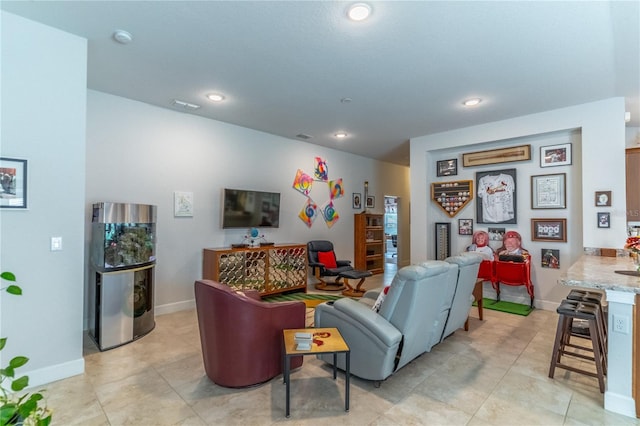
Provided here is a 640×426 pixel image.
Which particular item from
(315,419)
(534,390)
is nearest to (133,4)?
(315,419)

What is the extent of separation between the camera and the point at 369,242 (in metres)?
Answer: 7.51

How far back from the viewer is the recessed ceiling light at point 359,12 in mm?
2322

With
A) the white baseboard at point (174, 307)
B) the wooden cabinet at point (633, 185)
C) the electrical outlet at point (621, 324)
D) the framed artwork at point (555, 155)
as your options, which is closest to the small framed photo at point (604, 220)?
the wooden cabinet at point (633, 185)

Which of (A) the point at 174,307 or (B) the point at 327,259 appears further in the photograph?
(B) the point at 327,259

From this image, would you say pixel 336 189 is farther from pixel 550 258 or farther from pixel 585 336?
pixel 585 336

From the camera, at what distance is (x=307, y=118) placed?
492 cm

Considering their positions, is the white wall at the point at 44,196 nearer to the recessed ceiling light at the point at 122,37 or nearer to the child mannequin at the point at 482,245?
the recessed ceiling light at the point at 122,37

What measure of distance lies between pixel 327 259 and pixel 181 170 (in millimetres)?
3062

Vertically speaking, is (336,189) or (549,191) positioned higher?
(336,189)

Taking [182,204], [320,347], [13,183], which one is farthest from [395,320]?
[182,204]

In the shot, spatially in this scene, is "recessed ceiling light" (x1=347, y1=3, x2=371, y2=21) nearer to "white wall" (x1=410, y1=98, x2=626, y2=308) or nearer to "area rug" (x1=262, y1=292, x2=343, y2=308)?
"white wall" (x1=410, y1=98, x2=626, y2=308)

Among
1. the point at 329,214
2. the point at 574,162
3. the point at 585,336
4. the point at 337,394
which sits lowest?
the point at 337,394

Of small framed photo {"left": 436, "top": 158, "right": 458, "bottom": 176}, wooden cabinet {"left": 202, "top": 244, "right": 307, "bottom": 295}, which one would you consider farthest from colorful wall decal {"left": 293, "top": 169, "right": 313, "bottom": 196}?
small framed photo {"left": 436, "top": 158, "right": 458, "bottom": 176}

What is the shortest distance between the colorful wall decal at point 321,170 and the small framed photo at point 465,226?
283 centimetres
